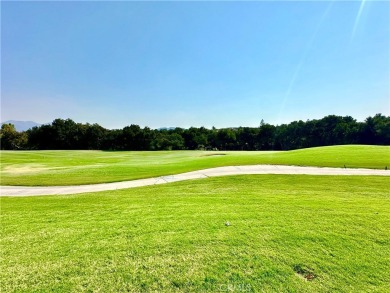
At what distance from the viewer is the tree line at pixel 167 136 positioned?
7138 cm

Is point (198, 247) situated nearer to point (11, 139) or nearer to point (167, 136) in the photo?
point (167, 136)

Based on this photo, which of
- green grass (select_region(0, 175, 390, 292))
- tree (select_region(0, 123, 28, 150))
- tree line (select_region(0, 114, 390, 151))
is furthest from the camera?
Result: tree (select_region(0, 123, 28, 150))

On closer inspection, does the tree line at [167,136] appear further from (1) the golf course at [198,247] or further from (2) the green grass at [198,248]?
(2) the green grass at [198,248]

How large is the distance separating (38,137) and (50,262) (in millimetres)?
84300

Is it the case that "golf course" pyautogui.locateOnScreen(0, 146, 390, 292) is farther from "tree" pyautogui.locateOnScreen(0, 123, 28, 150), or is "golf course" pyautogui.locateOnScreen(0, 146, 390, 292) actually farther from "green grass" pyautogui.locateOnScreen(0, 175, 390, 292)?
"tree" pyautogui.locateOnScreen(0, 123, 28, 150)

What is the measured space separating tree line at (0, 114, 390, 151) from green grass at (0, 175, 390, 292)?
68.0 metres

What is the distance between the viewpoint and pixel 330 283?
143 inches

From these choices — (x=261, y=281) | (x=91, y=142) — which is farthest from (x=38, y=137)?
(x=261, y=281)

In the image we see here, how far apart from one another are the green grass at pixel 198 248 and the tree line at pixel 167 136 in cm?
6798

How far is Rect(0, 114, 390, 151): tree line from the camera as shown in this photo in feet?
234

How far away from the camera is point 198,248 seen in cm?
446

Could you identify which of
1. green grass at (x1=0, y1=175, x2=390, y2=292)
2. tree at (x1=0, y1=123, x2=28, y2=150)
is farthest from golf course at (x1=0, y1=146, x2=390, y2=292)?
tree at (x1=0, y1=123, x2=28, y2=150)

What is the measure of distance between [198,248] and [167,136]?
245 ft

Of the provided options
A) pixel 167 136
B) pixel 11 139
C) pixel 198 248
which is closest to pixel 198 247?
pixel 198 248
